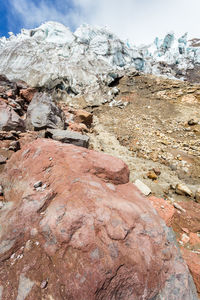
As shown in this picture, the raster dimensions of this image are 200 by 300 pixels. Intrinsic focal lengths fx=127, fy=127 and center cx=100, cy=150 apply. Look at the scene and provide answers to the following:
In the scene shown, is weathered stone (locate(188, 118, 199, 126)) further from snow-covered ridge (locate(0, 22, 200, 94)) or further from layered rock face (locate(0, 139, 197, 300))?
snow-covered ridge (locate(0, 22, 200, 94))

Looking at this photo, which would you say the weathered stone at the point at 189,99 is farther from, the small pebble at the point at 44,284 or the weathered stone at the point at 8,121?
the small pebble at the point at 44,284

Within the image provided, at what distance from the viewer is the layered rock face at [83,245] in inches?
52.7

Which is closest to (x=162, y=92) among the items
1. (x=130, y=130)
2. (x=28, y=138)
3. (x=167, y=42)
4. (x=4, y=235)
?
(x=130, y=130)

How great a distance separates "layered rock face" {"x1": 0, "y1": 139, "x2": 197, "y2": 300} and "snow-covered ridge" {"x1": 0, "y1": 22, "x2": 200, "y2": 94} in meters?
17.4

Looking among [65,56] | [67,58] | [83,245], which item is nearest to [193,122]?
[83,245]

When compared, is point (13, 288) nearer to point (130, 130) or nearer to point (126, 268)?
point (126, 268)

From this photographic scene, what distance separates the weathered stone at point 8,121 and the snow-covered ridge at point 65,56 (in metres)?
13.6

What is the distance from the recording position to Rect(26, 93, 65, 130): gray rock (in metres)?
5.54

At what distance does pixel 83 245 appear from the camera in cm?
153

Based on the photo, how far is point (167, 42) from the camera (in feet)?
209

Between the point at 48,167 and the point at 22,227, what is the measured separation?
1.08m

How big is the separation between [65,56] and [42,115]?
22289 mm

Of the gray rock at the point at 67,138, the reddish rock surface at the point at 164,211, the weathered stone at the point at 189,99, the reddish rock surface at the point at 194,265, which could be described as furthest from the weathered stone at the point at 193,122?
the reddish rock surface at the point at 194,265

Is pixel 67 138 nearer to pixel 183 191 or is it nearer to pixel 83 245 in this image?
pixel 83 245
